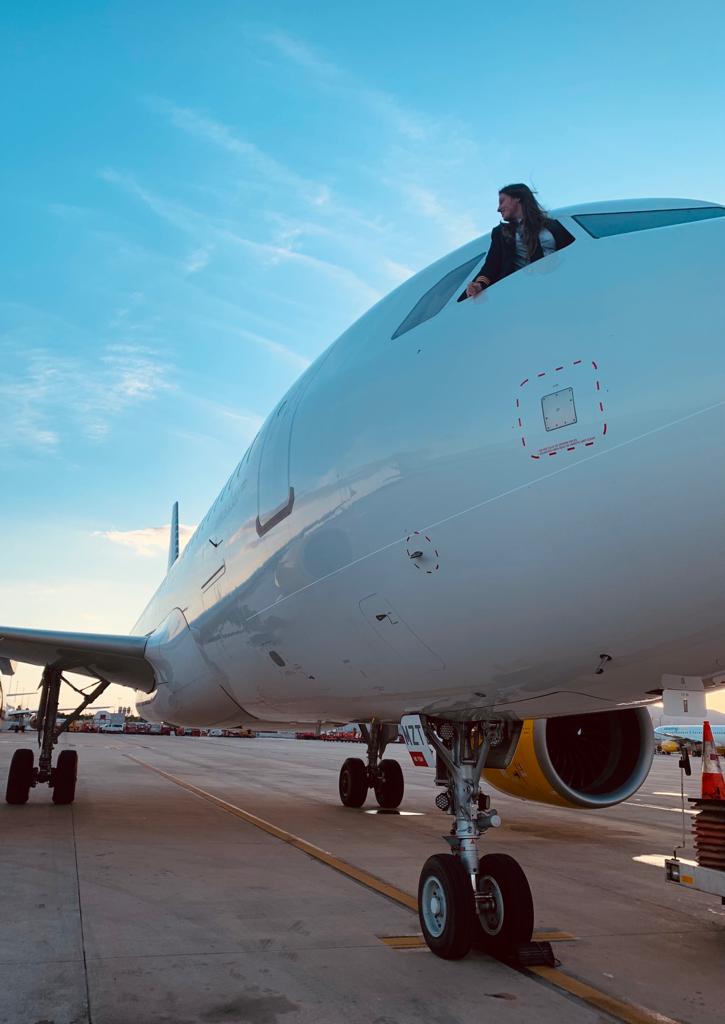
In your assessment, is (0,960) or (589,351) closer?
(589,351)

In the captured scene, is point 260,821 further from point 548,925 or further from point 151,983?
point 151,983

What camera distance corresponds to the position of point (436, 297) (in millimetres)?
3818

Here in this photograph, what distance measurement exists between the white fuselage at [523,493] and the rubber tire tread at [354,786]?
24.3ft

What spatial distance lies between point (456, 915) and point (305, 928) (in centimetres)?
116

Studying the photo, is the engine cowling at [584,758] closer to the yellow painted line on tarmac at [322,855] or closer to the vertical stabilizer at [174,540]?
the yellow painted line on tarmac at [322,855]

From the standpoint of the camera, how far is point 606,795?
642 cm

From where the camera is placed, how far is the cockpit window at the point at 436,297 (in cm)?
368

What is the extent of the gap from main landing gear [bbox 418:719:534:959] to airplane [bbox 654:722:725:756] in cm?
3711

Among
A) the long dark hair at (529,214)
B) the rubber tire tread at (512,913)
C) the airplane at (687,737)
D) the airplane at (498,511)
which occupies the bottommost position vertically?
the airplane at (687,737)

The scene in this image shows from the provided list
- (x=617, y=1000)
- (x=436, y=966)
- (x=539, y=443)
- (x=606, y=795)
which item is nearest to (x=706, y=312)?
(x=539, y=443)

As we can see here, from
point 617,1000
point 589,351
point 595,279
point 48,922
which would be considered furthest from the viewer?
point 48,922

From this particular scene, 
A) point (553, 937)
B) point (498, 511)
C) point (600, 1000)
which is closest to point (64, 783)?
point (553, 937)

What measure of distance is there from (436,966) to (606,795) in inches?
117

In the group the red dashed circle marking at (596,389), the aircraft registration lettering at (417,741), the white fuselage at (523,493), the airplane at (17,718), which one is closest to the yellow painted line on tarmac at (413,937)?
the aircraft registration lettering at (417,741)
